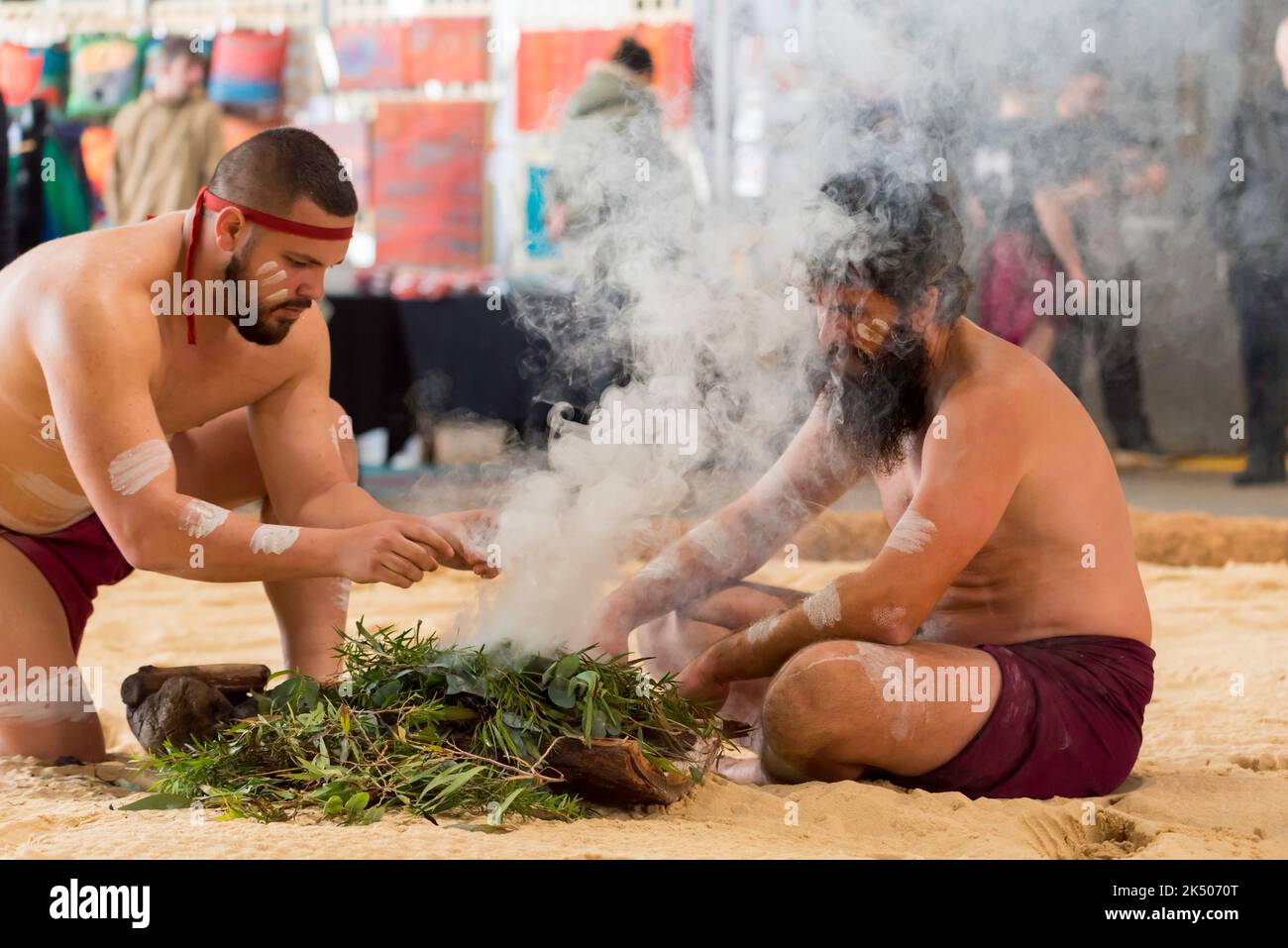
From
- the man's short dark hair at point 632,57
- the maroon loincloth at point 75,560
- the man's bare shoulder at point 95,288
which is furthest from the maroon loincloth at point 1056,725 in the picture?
the man's short dark hair at point 632,57

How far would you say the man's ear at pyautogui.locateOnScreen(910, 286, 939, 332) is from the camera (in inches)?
112

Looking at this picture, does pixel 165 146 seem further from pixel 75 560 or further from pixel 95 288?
pixel 95 288

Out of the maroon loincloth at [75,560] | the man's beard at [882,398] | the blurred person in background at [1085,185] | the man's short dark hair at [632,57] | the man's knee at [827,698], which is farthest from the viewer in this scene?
the blurred person in background at [1085,185]

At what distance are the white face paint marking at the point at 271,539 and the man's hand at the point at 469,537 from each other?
280 mm

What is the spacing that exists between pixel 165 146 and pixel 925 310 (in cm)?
607

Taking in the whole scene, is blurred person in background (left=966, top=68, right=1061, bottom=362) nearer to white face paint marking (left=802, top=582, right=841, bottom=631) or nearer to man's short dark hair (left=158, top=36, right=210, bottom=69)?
white face paint marking (left=802, top=582, right=841, bottom=631)

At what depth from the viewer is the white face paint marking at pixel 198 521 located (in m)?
2.78

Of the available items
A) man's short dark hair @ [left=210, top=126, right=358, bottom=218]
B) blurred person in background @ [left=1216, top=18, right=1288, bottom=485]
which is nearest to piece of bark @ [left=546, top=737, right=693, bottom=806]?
man's short dark hair @ [left=210, top=126, right=358, bottom=218]

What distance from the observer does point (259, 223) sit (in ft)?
9.67

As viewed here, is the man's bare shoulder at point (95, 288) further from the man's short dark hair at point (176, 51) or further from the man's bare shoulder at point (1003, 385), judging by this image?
the man's short dark hair at point (176, 51)

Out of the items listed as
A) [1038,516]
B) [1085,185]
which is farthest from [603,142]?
[1085,185]

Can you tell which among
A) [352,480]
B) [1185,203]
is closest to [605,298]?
[352,480]
